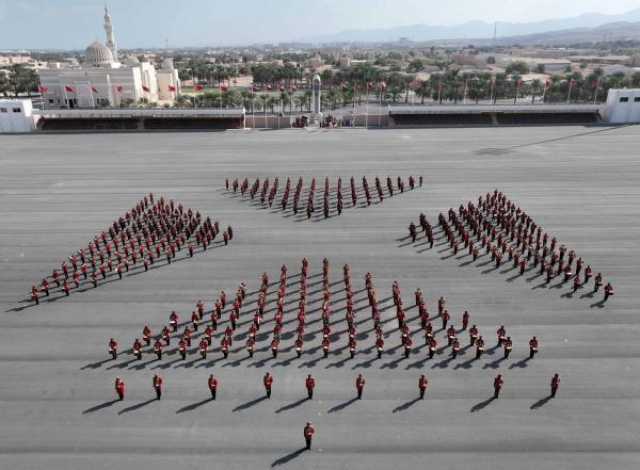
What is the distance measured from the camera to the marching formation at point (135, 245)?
17.0m

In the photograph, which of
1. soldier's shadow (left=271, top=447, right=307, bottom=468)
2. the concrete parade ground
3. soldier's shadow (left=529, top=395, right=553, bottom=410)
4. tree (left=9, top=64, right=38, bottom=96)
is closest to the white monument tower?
the concrete parade ground

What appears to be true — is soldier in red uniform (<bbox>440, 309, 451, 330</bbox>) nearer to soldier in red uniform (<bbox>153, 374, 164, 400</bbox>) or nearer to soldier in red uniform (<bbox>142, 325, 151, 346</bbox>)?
soldier in red uniform (<bbox>153, 374, 164, 400</bbox>)

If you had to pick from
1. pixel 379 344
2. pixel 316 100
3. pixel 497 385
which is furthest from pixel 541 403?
pixel 316 100

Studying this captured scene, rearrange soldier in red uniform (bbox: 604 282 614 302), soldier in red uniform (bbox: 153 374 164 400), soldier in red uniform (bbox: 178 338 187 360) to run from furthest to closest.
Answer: soldier in red uniform (bbox: 604 282 614 302)
soldier in red uniform (bbox: 178 338 187 360)
soldier in red uniform (bbox: 153 374 164 400)

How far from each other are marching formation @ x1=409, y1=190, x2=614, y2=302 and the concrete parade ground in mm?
596

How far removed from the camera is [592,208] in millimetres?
24547

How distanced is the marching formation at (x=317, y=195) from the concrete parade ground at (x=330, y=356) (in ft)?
2.19

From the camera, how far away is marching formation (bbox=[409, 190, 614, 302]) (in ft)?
55.4

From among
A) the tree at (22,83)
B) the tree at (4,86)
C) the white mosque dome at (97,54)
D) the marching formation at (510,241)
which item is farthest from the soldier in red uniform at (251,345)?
the tree at (4,86)

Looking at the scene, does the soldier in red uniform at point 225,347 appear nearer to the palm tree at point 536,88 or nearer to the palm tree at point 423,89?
the palm tree at point 423,89

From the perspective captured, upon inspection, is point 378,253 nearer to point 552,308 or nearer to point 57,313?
point 552,308

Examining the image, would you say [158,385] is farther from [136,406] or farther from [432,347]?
[432,347]

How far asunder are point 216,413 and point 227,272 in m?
7.48

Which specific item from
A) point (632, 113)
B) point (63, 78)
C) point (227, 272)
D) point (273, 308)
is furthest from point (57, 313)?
point (63, 78)
